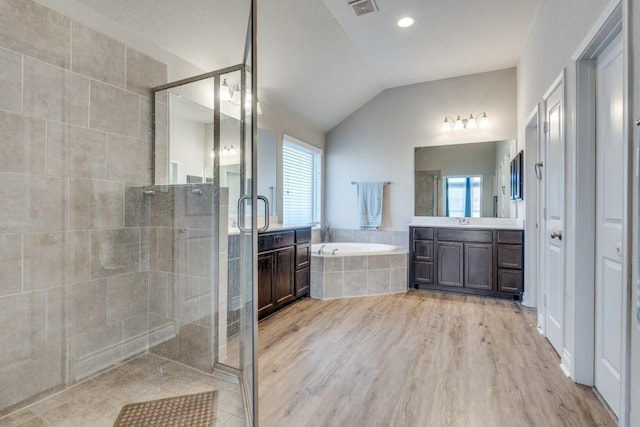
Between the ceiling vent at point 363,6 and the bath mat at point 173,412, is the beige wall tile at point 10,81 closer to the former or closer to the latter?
the bath mat at point 173,412

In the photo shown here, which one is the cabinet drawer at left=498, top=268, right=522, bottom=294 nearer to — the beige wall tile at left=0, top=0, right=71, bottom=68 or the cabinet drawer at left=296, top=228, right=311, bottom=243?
the cabinet drawer at left=296, top=228, right=311, bottom=243

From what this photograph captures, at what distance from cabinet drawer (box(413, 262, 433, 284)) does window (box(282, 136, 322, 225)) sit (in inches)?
65.4

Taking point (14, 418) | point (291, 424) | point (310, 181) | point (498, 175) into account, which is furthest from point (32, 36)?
point (498, 175)

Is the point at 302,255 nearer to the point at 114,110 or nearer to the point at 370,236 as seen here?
the point at 370,236

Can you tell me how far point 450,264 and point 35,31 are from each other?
4.08m

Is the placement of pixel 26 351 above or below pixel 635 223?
below

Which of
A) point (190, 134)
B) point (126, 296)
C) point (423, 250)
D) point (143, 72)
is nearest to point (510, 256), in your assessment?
point (423, 250)

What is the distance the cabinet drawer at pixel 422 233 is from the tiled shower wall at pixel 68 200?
282 centimetres

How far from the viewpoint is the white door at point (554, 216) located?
2.09 metres

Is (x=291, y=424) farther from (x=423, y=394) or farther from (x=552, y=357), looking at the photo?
(x=552, y=357)

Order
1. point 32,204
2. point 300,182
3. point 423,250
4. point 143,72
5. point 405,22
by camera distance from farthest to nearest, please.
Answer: point 300,182 < point 423,250 < point 405,22 < point 143,72 < point 32,204

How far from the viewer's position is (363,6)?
2756mm

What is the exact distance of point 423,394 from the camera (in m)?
1.75

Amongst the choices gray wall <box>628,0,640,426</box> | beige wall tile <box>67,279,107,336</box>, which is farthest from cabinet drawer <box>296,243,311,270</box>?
gray wall <box>628,0,640,426</box>
